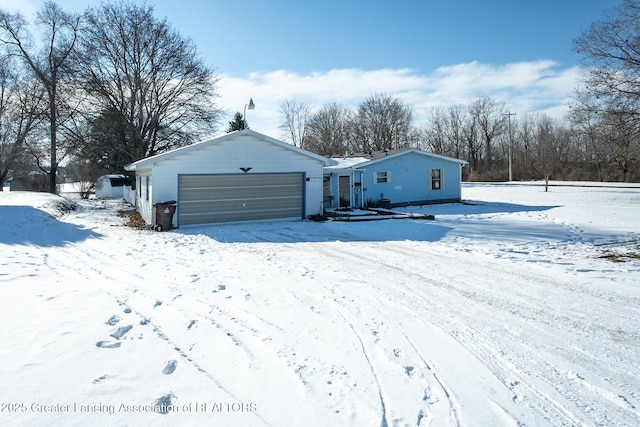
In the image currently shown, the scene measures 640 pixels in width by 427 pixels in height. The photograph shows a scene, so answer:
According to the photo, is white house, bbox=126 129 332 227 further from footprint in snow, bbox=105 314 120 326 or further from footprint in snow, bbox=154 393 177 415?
footprint in snow, bbox=154 393 177 415

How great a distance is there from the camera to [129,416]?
8.76ft

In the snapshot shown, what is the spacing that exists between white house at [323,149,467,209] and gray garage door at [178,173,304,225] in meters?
4.00

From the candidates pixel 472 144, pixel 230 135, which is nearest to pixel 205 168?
pixel 230 135

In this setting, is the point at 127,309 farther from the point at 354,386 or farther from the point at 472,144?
the point at 472,144

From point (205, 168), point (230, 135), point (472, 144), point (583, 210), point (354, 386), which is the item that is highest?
point (472, 144)

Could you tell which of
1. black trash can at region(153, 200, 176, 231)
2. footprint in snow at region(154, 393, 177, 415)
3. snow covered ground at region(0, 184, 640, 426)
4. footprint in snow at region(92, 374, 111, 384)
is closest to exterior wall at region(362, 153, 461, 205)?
black trash can at region(153, 200, 176, 231)

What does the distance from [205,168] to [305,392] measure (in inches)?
483

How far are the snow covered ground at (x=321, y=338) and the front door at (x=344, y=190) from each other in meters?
11.2

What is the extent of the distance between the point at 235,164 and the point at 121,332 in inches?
434

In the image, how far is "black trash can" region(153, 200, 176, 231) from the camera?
13.2 metres

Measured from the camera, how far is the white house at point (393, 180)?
19.9 metres

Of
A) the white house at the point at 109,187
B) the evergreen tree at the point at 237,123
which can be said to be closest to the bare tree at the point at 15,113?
the white house at the point at 109,187

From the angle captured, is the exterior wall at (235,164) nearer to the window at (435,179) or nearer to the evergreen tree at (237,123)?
the window at (435,179)

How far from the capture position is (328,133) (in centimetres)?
5284
